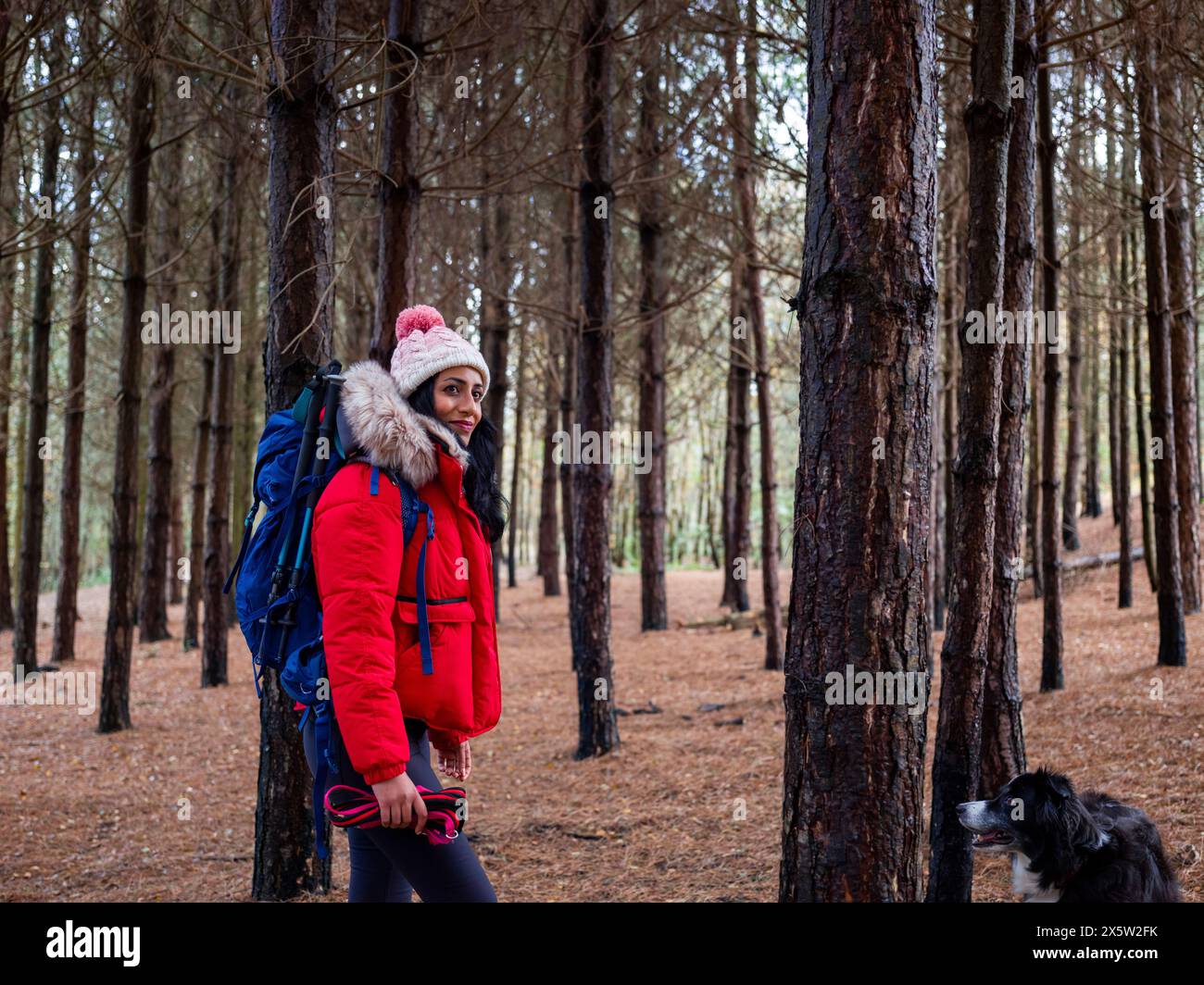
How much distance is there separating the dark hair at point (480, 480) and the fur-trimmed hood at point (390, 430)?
0.07 m

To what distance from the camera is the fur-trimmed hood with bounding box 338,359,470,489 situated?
2.69 meters

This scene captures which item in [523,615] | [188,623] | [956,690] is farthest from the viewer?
[523,615]

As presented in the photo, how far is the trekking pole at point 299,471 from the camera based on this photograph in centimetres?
269

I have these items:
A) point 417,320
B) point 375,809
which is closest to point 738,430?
point 417,320

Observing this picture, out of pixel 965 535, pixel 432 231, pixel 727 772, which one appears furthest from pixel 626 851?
pixel 432 231

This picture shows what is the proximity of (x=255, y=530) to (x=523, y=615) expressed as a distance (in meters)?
15.7

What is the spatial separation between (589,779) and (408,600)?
5467 millimetres

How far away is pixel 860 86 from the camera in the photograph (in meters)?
2.87

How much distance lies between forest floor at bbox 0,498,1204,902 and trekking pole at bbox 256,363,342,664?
271 cm

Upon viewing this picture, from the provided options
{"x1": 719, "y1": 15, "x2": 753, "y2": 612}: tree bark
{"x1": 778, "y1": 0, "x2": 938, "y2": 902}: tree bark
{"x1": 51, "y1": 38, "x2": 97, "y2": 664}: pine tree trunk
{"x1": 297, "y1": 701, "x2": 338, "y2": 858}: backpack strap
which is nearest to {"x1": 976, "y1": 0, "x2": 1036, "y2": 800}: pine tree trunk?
{"x1": 778, "y1": 0, "x2": 938, "y2": 902}: tree bark

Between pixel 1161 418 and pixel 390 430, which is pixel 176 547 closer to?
pixel 1161 418

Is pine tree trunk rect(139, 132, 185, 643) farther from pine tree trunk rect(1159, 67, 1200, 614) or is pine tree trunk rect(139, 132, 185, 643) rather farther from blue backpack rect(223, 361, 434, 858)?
pine tree trunk rect(1159, 67, 1200, 614)

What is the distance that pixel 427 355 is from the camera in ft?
9.69

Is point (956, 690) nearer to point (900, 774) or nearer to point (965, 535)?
point (965, 535)
